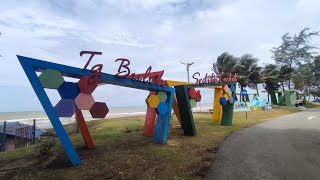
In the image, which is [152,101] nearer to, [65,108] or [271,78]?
[65,108]

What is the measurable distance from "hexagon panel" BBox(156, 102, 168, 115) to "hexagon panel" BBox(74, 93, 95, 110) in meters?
3.66

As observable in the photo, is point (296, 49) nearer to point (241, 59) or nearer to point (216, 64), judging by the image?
point (241, 59)

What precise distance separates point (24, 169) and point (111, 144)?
3.90 metres

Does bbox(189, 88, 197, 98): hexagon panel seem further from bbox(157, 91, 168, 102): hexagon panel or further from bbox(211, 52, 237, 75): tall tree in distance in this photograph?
bbox(211, 52, 237, 75): tall tree in distance

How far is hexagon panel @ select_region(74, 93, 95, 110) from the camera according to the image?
30.2ft

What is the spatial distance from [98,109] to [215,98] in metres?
12.7

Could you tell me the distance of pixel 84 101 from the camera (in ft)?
30.7

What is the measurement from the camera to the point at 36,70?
860 cm

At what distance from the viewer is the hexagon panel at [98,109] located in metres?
9.70

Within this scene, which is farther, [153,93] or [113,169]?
[153,93]

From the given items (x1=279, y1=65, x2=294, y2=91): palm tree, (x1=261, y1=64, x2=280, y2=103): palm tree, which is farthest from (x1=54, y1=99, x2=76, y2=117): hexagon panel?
(x1=279, y1=65, x2=294, y2=91): palm tree

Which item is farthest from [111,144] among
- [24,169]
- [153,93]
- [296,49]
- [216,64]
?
[296,49]

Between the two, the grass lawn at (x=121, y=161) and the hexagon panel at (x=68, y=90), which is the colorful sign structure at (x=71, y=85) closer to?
the hexagon panel at (x=68, y=90)

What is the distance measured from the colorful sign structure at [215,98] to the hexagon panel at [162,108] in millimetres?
2201
